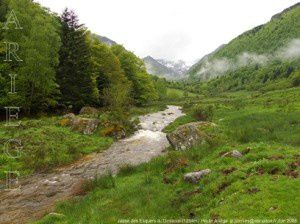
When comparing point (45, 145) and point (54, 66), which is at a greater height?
point (54, 66)

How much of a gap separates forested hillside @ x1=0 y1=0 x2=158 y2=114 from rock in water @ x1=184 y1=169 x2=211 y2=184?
23484 millimetres

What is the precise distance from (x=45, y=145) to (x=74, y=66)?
2404cm

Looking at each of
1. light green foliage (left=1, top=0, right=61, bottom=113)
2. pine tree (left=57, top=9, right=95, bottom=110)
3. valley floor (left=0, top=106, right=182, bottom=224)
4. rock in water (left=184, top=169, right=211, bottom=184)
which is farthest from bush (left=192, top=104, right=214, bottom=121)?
rock in water (left=184, top=169, right=211, bottom=184)

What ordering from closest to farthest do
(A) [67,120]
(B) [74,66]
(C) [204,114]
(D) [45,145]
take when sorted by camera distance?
(D) [45,145]
(A) [67,120]
(C) [204,114]
(B) [74,66]

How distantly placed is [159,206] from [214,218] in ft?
13.5

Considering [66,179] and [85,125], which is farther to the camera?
[85,125]

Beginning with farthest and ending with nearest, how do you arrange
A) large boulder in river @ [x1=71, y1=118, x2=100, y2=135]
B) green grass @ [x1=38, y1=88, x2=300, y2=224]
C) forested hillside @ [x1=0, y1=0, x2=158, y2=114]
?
1. forested hillside @ [x1=0, y1=0, x2=158, y2=114]
2. large boulder in river @ [x1=71, y1=118, x2=100, y2=135]
3. green grass @ [x1=38, y1=88, x2=300, y2=224]

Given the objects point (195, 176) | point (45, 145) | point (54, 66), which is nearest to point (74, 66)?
point (54, 66)

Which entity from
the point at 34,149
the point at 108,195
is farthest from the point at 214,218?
the point at 34,149

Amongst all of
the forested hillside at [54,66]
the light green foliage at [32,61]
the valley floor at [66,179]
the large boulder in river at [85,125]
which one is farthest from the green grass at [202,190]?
the light green foliage at [32,61]

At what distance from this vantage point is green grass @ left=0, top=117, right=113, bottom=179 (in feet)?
93.3

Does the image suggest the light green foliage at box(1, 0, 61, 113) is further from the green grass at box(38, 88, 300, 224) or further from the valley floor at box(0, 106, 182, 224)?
the green grass at box(38, 88, 300, 224)

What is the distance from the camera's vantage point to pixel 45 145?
31.6 metres

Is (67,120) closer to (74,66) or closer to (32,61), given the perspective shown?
(32,61)
